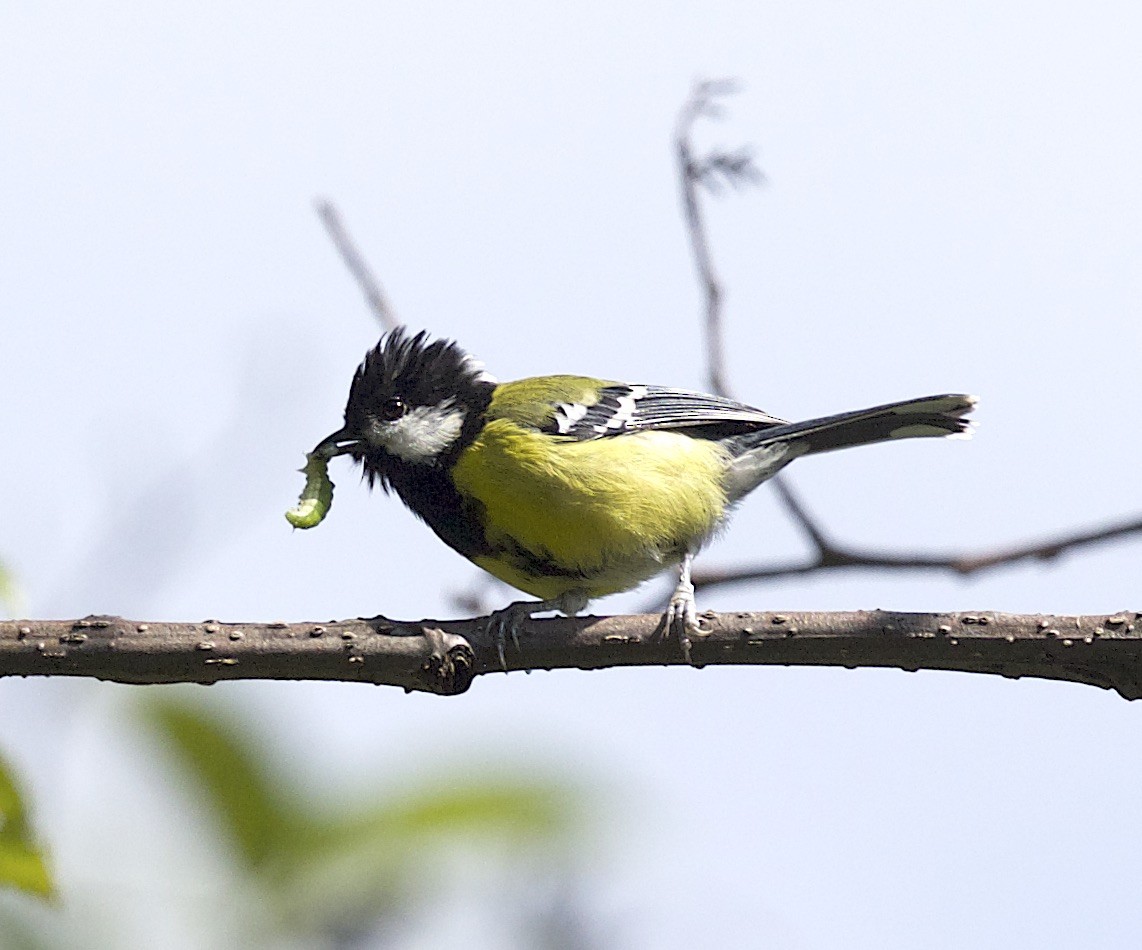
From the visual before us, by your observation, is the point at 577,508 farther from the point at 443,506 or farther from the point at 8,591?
the point at 8,591

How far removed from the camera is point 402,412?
5.34 m

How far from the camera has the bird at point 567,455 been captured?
4918 millimetres

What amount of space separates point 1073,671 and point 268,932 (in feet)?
6.76

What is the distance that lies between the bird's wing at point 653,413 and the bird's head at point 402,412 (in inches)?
15.8

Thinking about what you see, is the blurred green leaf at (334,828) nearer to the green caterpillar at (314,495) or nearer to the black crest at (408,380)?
the green caterpillar at (314,495)

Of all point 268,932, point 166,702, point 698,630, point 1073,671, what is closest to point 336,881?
point 268,932

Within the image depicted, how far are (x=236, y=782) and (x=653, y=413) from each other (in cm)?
346

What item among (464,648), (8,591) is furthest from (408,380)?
(8,591)

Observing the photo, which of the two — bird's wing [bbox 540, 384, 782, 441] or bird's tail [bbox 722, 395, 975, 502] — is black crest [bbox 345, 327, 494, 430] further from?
bird's tail [bbox 722, 395, 975, 502]

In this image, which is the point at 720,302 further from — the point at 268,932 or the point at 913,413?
the point at 268,932

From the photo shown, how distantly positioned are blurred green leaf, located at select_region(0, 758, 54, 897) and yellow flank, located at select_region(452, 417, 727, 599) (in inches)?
106

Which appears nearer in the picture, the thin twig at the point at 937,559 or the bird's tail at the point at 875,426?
the thin twig at the point at 937,559

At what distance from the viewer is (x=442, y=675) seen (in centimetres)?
343

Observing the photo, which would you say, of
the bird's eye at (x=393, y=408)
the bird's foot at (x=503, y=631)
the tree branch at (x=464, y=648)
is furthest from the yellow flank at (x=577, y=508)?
the tree branch at (x=464, y=648)
